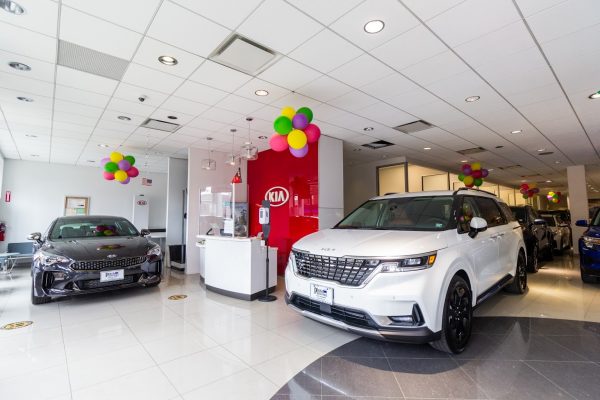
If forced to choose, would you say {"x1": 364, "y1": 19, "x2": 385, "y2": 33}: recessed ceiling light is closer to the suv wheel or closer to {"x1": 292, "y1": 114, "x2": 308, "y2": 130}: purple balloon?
{"x1": 292, "y1": 114, "x2": 308, "y2": 130}: purple balloon

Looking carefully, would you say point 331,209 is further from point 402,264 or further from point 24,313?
point 24,313

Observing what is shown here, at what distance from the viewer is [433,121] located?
514cm

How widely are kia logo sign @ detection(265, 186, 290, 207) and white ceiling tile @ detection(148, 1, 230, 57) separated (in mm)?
3824

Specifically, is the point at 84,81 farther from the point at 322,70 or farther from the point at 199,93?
the point at 322,70

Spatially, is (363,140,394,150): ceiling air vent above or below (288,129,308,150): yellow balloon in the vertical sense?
above

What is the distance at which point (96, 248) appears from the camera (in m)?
4.02

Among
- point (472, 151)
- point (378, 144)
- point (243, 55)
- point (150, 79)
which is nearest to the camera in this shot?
point (243, 55)

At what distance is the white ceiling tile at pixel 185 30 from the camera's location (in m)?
2.38

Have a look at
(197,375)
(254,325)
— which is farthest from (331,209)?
(197,375)

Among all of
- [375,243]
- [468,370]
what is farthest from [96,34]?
[468,370]

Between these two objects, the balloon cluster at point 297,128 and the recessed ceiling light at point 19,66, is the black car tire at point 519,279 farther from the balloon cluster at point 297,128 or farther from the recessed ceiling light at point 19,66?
the recessed ceiling light at point 19,66

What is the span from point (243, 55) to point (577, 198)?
11312mm

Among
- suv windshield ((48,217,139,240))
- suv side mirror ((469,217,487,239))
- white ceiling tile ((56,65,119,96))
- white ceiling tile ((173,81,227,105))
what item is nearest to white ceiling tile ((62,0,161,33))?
white ceiling tile ((173,81,227,105))

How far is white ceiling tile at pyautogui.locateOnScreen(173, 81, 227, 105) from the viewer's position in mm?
3709
